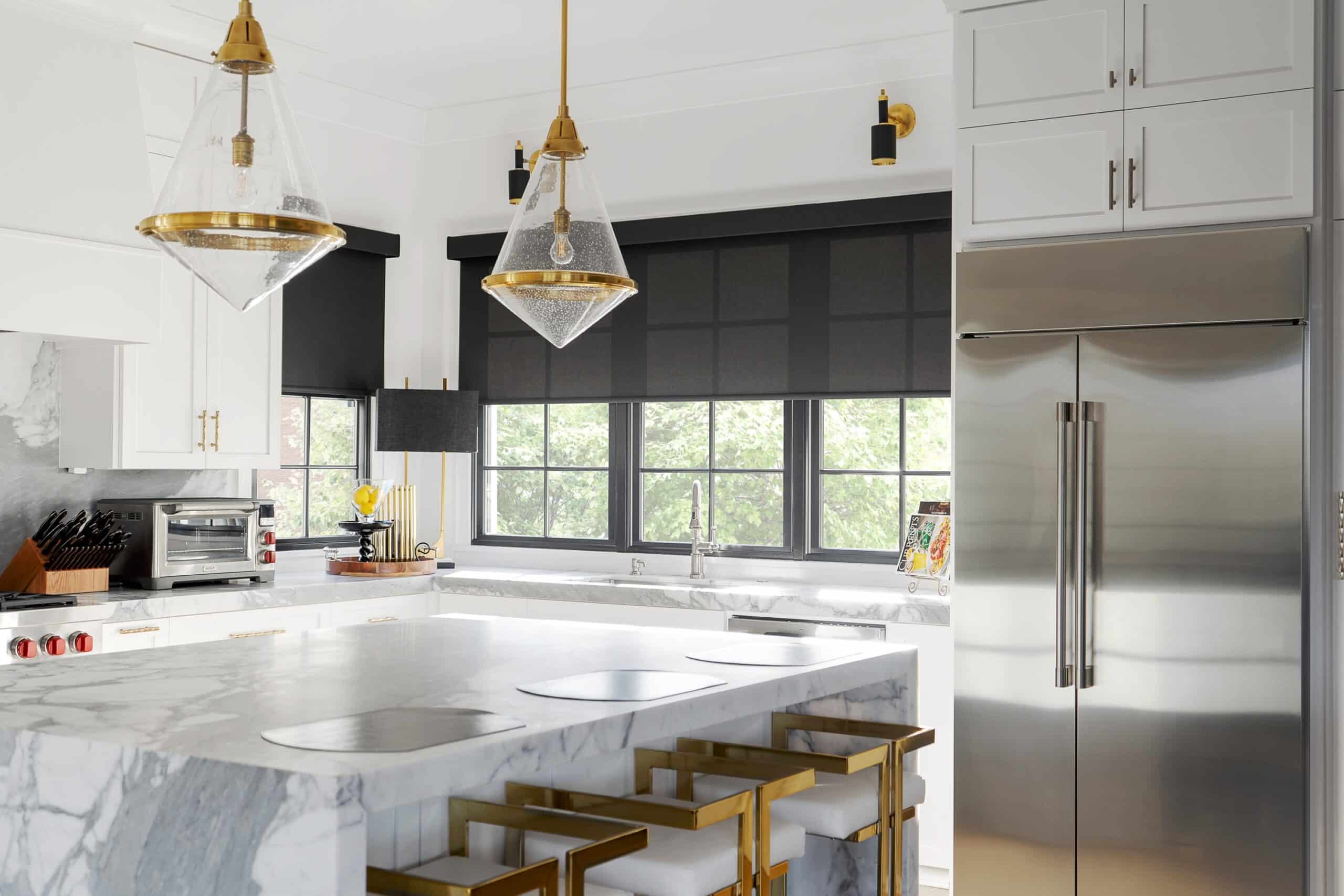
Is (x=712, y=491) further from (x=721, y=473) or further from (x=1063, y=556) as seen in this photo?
(x=1063, y=556)

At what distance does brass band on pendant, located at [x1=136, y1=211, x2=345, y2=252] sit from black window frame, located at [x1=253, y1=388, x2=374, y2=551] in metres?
3.22

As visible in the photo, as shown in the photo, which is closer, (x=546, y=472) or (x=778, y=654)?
(x=778, y=654)

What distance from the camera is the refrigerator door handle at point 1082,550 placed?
3531 millimetres

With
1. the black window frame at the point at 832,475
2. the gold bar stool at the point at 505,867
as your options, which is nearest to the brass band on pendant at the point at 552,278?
the gold bar stool at the point at 505,867

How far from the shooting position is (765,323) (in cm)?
501

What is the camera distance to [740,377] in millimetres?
5066

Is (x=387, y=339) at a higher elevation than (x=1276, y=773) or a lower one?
higher

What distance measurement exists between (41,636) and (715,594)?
2131 millimetres

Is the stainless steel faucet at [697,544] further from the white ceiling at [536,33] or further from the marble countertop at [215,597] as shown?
the white ceiling at [536,33]

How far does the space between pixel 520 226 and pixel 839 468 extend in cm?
262

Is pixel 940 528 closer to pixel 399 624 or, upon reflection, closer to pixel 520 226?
pixel 399 624

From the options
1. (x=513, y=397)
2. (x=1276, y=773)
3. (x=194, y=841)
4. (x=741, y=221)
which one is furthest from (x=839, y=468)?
(x=194, y=841)

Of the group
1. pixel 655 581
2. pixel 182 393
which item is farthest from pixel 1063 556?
pixel 182 393

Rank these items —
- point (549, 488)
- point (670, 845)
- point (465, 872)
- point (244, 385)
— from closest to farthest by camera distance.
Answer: point (465, 872), point (670, 845), point (244, 385), point (549, 488)
